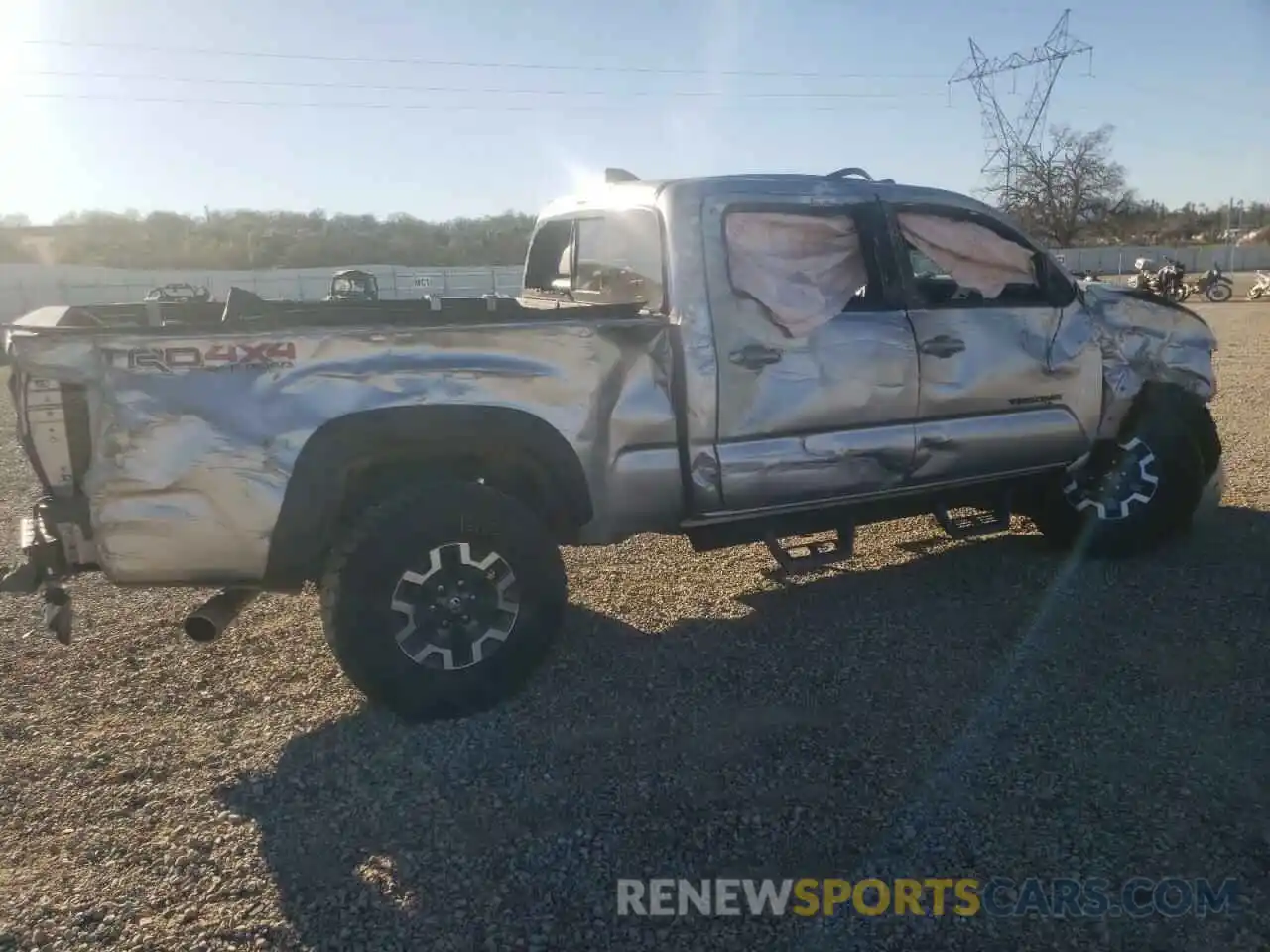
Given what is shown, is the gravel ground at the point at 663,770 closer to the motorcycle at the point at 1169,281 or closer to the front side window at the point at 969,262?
the front side window at the point at 969,262

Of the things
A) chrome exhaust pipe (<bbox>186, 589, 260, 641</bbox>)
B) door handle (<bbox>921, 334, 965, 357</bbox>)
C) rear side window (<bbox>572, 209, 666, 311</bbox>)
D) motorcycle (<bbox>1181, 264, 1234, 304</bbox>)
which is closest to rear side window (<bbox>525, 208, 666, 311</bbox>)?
rear side window (<bbox>572, 209, 666, 311</bbox>)

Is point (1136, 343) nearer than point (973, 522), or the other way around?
point (973, 522)

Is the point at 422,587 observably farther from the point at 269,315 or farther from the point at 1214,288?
the point at 1214,288

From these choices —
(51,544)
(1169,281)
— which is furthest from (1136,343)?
(1169,281)

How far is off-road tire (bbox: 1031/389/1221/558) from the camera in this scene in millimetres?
5578

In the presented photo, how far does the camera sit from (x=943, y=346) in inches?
193

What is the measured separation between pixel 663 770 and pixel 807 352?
194 centimetres

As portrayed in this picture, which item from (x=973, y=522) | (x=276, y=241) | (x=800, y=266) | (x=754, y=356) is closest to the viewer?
(x=754, y=356)

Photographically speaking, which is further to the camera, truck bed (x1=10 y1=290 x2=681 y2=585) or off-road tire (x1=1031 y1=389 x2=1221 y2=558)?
off-road tire (x1=1031 y1=389 x2=1221 y2=558)

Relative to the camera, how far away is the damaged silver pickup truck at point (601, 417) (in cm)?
369

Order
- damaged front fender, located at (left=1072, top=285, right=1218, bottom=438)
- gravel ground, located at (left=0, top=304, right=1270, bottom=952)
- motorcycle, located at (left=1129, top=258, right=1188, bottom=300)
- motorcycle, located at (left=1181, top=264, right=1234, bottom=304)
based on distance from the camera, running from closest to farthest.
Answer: gravel ground, located at (left=0, top=304, right=1270, bottom=952) → damaged front fender, located at (left=1072, top=285, right=1218, bottom=438) → motorcycle, located at (left=1129, top=258, right=1188, bottom=300) → motorcycle, located at (left=1181, top=264, right=1234, bottom=304)

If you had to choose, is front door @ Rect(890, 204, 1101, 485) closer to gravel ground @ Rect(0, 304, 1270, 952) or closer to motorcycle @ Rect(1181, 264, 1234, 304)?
gravel ground @ Rect(0, 304, 1270, 952)

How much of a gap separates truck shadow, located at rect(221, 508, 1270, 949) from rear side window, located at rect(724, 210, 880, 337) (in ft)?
4.86

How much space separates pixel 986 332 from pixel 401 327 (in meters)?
2.84
